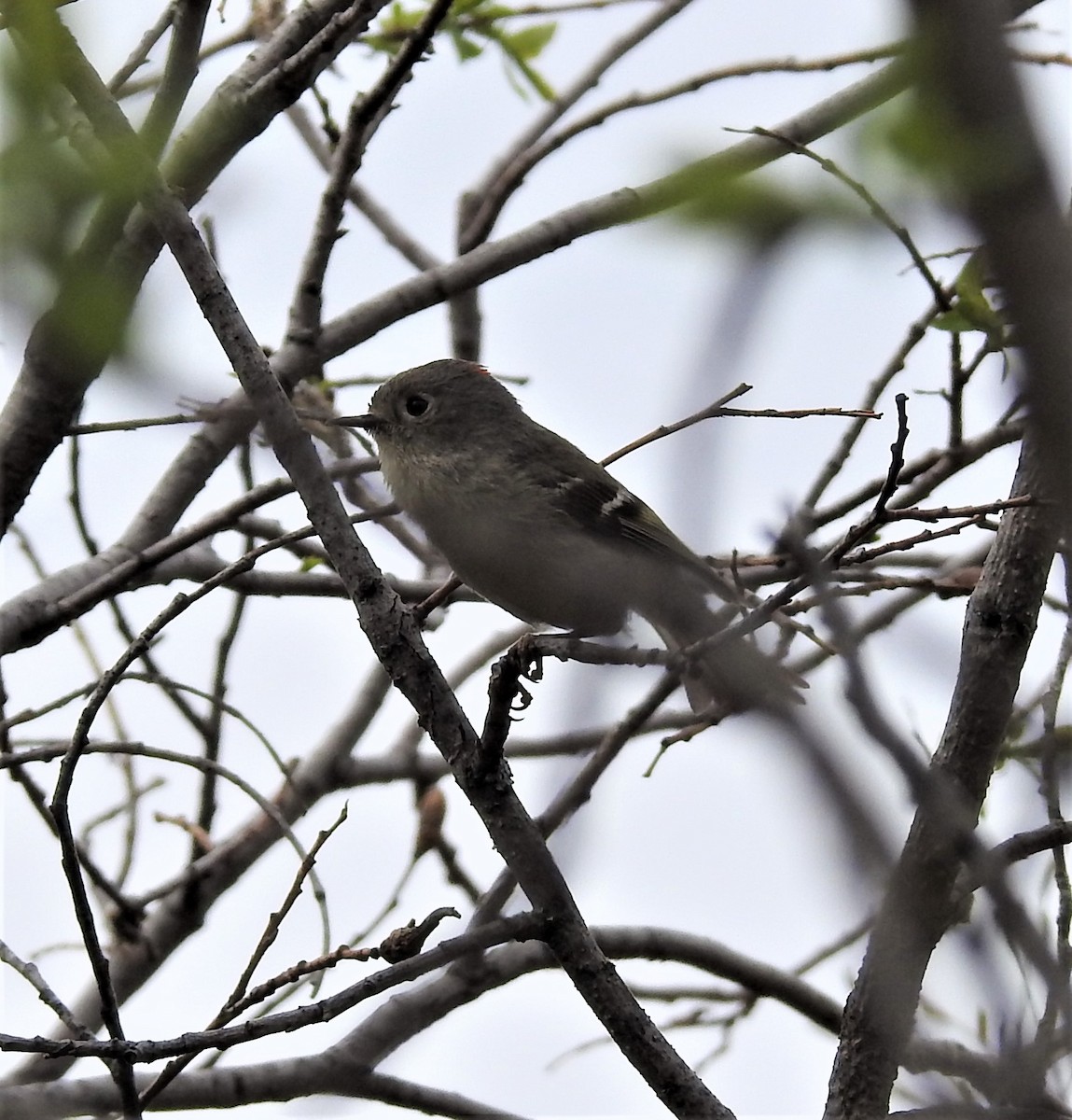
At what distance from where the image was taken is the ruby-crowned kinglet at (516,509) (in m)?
3.32

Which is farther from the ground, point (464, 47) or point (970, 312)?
point (464, 47)

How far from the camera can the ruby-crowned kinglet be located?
3.32 m

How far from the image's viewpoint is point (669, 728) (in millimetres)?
3967

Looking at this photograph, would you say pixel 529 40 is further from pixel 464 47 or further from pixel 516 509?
pixel 516 509

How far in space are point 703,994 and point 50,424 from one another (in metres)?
2.08

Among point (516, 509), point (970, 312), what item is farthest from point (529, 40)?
point (970, 312)

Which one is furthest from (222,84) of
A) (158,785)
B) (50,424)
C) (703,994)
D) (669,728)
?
(703,994)

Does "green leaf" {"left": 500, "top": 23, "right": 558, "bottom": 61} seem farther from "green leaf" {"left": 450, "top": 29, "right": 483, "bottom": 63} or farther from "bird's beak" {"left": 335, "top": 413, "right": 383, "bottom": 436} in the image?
"bird's beak" {"left": 335, "top": 413, "right": 383, "bottom": 436}

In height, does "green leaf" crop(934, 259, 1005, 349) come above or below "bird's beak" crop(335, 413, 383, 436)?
below

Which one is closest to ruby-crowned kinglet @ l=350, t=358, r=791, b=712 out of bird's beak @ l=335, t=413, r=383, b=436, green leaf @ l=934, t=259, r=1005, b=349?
bird's beak @ l=335, t=413, r=383, b=436

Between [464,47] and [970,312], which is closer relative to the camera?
[970,312]

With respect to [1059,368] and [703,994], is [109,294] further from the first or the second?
[703,994]

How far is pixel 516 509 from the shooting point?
11.8ft

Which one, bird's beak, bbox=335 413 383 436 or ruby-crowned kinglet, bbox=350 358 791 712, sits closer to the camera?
ruby-crowned kinglet, bbox=350 358 791 712
